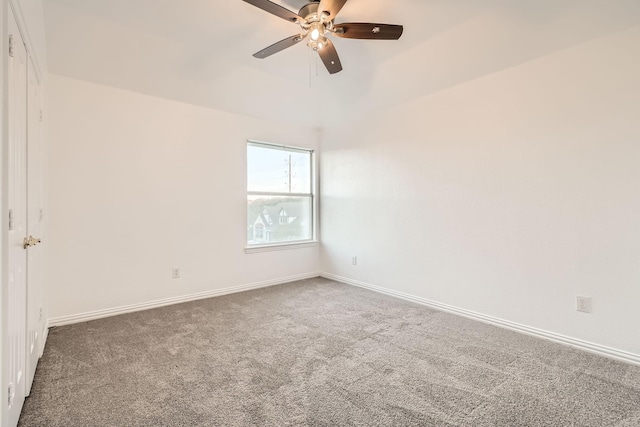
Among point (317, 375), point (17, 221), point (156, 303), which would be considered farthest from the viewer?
point (156, 303)

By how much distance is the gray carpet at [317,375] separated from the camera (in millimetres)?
1756

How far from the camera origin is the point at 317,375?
217 centimetres

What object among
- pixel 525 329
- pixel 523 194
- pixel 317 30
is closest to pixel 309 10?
pixel 317 30

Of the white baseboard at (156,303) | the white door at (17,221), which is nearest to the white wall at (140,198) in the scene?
the white baseboard at (156,303)

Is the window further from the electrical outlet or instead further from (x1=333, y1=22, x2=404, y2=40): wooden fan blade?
the electrical outlet

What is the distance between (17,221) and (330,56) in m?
2.27

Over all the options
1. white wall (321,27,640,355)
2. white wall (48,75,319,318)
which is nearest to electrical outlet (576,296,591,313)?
white wall (321,27,640,355)

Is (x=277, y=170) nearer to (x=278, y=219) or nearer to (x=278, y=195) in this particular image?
(x=278, y=195)

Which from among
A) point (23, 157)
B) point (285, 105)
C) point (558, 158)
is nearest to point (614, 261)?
point (558, 158)

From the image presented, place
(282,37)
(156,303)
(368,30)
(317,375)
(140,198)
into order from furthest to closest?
(156,303), (140,198), (282,37), (368,30), (317,375)

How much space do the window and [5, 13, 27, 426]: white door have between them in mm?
2695

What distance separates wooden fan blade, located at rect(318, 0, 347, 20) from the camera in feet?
6.80

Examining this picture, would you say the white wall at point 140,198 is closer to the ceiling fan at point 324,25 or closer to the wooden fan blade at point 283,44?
the wooden fan blade at point 283,44

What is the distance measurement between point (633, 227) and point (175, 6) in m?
3.86
